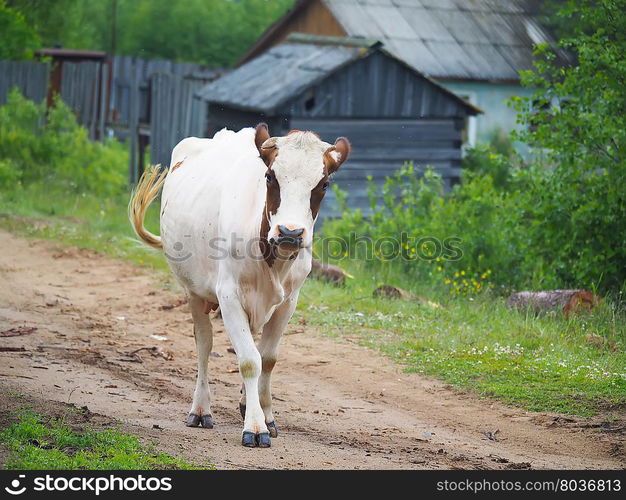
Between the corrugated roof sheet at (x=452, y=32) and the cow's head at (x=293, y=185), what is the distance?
18064 mm

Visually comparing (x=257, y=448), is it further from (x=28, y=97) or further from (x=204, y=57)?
(x=204, y=57)

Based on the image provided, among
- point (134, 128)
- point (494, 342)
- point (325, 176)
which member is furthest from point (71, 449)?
point (134, 128)

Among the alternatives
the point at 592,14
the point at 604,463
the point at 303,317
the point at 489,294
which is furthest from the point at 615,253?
the point at 604,463

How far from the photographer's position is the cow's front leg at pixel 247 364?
19.8ft

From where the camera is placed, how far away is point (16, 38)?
21.5 meters

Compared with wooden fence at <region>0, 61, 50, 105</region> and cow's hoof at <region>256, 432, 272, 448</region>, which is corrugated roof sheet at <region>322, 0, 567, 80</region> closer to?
wooden fence at <region>0, 61, 50, 105</region>

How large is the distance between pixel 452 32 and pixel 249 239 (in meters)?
20.3

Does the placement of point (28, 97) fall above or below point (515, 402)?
above

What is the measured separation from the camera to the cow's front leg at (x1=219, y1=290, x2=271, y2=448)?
6.02 metres

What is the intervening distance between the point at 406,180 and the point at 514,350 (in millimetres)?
9150

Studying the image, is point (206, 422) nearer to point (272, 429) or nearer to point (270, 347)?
point (272, 429)

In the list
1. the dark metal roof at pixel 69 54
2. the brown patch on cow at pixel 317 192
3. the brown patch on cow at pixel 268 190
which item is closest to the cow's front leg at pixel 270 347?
the brown patch on cow at pixel 268 190

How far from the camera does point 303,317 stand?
10.5 m

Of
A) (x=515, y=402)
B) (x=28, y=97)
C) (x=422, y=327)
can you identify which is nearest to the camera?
(x=515, y=402)
